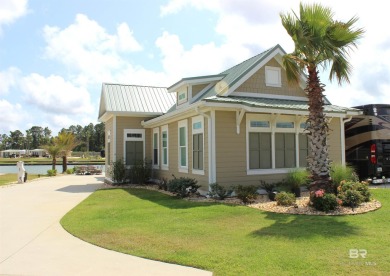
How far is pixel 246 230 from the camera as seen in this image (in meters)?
6.99

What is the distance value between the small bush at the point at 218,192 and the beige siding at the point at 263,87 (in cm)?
429

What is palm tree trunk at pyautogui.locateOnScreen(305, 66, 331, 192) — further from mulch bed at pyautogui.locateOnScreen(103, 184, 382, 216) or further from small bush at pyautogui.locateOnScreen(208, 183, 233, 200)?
small bush at pyautogui.locateOnScreen(208, 183, 233, 200)

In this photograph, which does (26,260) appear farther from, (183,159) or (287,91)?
(287,91)

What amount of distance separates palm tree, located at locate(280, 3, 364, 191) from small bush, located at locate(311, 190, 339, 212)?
2.13 ft

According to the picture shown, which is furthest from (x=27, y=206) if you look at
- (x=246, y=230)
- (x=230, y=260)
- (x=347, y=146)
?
(x=347, y=146)

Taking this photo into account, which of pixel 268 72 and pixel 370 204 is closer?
pixel 370 204

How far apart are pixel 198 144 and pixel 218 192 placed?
2469 millimetres

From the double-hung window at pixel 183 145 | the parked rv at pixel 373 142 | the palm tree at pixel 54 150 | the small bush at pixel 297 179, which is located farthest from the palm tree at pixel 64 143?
the parked rv at pixel 373 142

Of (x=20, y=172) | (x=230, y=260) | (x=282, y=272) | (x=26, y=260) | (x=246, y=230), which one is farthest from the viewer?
(x=20, y=172)

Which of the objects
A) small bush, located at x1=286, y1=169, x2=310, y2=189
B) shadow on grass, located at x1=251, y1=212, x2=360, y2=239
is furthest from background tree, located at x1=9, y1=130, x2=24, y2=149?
shadow on grass, located at x1=251, y1=212, x2=360, y2=239

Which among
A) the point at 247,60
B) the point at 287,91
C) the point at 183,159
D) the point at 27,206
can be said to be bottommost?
the point at 27,206

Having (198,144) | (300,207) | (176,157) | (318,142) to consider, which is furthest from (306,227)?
(176,157)

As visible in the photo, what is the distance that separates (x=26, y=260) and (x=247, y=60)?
41.2 ft

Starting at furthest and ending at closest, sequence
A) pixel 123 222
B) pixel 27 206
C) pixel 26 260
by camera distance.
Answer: pixel 27 206 → pixel 123 222 → pixel 26 260
